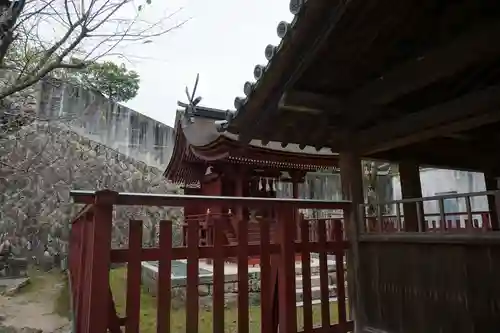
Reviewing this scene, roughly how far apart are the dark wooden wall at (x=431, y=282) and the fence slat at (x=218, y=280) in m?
1.40

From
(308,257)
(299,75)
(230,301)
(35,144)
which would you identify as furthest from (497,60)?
(35,144)

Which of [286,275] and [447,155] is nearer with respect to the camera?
[286,275]

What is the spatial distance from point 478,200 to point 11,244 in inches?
579

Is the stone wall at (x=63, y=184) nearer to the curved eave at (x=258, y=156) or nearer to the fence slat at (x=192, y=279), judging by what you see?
the curved eave at (x=258, y=156)

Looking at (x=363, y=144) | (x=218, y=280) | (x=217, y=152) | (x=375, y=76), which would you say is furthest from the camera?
(x=217, y=152)

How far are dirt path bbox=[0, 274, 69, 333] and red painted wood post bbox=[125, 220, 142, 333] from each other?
4458 mm

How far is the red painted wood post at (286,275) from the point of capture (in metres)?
2.47

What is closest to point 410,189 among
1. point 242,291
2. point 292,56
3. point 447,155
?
point 447,155

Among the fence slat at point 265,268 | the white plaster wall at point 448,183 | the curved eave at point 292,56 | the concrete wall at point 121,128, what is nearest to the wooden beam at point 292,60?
the curved eave at point 292,56

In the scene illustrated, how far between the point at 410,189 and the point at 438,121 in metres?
1.50

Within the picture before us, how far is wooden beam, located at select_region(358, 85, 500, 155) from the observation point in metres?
2.29

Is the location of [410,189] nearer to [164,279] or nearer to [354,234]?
[354,234]

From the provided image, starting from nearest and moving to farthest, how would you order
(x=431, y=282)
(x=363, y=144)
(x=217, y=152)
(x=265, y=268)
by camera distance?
(x=265, y=268) < (x=431, y=282) < (x=363, y=144) < (x=217, y=152)

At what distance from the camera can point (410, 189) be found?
390 cm
